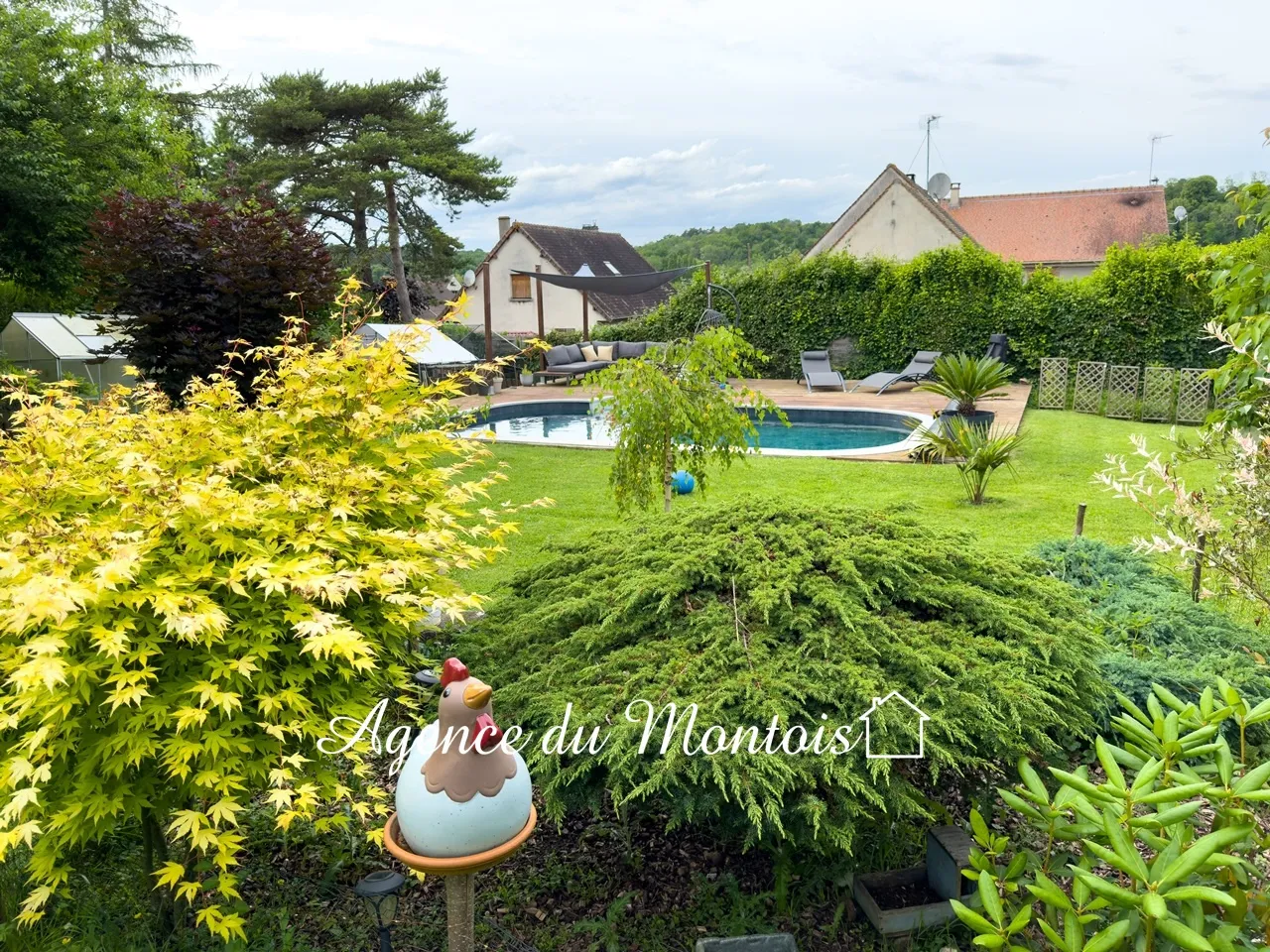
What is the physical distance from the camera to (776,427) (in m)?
15.1

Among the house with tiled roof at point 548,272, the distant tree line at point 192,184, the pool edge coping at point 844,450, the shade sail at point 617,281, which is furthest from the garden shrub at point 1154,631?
the house with tiled roof at point 548,272

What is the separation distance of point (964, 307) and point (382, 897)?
18.7m

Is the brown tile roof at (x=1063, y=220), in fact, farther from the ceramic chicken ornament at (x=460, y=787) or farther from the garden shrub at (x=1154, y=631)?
the ceramic chicken ornament at (x=460, y=787)

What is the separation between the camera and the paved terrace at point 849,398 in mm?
14742

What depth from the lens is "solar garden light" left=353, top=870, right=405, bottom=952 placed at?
2.24 meters

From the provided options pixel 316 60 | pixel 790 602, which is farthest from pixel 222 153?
pixel 790 602

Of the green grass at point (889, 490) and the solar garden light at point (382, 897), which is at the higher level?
the solar garden light at point (382, 897)

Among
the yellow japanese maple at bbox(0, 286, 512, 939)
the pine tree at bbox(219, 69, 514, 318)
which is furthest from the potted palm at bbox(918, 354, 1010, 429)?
the pine tree at bbox(219, 69, 514, 318)

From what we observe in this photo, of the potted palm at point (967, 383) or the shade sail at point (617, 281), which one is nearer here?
the potted palm at point (967, 383)

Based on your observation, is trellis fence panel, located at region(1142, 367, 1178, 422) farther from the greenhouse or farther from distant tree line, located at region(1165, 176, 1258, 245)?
distant tree line, located at region(1165, 176, 1258, 245)

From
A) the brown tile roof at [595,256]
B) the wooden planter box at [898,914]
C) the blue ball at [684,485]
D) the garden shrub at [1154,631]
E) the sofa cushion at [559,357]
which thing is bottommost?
the wooden planter box at [898,914]

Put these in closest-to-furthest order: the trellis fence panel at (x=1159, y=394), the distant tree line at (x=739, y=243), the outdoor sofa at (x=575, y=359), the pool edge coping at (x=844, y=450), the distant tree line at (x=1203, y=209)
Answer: the pool edge coping at (x=844, y=450) < the trellis fence panel at (x=1159, y=394) < the outdoor sofa at (x=575, y=359) < the distant tree line at (x=1203, y=209) < the distant tree line at (x=739, y=243)

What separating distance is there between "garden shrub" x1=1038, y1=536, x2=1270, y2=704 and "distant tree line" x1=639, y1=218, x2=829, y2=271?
42.6 m

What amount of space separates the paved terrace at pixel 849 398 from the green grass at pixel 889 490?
2280 millimetres
